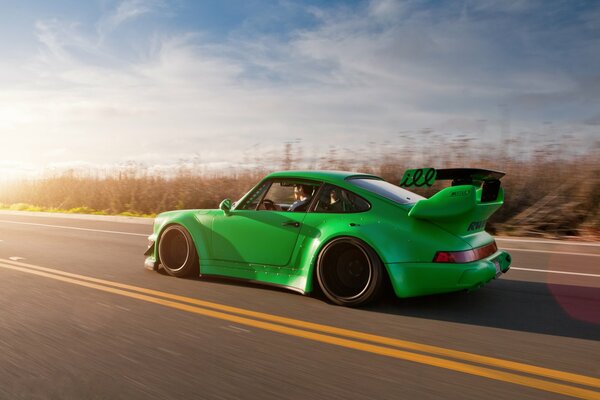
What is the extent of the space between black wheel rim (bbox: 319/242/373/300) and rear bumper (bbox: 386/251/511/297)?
0.33 meters

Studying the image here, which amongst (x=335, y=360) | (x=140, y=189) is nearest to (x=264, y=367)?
(x=335, y=360)

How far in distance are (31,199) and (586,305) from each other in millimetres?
29845

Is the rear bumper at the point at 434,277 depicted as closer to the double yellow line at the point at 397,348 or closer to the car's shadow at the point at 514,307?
the car's shadow at the point at 514,307

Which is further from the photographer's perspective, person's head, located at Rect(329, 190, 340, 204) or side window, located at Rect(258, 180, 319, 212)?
side window, located at Rect(258, 180, 319, 212)

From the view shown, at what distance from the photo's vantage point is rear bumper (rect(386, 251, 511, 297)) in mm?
4594

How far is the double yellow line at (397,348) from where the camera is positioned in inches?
126

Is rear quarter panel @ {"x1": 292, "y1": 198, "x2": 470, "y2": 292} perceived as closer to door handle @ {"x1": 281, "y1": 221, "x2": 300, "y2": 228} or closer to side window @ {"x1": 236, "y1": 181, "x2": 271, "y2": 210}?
door handle @ {"x1": 281, "y1": 221, "x2": 300, "y2": 228}

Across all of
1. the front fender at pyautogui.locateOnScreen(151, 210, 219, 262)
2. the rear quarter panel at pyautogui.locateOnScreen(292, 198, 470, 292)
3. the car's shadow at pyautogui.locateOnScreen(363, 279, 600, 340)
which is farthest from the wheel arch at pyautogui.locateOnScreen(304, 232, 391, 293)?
the front fender at pyautogui.locateOnScreen(151, 210, 219, 262)

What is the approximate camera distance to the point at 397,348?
386cm

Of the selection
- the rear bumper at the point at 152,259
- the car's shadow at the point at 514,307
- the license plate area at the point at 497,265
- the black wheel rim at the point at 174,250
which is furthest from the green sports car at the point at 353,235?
the rear bumper at the point at 152,259

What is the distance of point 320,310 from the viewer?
194 inches

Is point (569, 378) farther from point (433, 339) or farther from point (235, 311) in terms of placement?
point (235, 311)

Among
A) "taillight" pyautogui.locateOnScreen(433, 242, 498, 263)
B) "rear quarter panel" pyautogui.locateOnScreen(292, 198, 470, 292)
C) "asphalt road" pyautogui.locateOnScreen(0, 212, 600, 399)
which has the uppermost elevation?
"rear quarter panel" pyautogui.locateOnScreen(292, 198, 470, 292)

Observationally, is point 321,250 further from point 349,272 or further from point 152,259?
point 152,259
